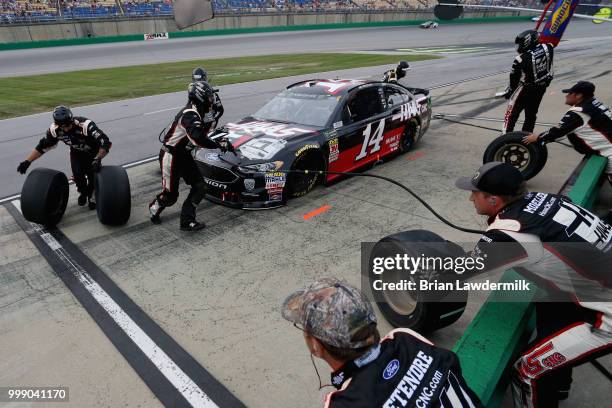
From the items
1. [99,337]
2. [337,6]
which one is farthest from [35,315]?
[337,6]

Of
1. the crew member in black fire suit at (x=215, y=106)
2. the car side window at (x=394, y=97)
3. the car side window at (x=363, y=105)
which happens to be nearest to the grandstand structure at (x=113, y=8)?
the crew member in black fire suit at (x=215, y=106)

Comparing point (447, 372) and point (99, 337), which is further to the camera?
point (99, 337)

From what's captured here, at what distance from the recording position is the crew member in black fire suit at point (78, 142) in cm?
516

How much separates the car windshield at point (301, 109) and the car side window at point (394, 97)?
48.9 inches

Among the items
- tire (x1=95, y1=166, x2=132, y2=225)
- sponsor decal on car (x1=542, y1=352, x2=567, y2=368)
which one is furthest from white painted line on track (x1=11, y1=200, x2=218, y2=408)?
sponsor decal on car (x1=542, y1=352, x2=567, y2=368)

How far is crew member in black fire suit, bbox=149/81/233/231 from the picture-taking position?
4922 millimetres

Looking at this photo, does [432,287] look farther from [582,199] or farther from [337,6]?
[337,6]

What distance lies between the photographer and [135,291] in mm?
4051

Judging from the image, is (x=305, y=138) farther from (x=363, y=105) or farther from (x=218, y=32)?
(x=218, y=32)

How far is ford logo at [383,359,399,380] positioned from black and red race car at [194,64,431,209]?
4.01 m

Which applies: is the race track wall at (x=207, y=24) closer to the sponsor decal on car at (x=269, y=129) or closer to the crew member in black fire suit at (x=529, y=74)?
the sponsor decal on car at (x=269, y=129)

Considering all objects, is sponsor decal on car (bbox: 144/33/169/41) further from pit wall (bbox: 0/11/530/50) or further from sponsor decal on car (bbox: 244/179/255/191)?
sponsor decal on car (bbox: 244/179/255/191)

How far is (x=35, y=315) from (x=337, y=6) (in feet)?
206

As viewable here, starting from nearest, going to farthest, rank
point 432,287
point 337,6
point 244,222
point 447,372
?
point 447,372
point 432,287
point 244,222
point 337,6
